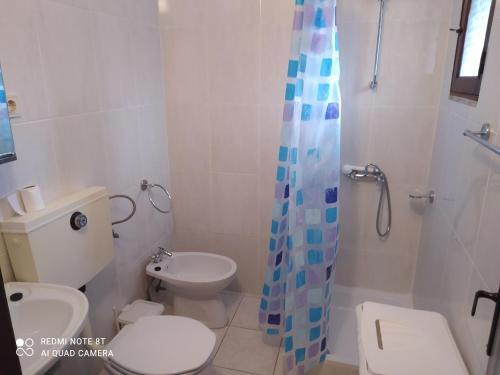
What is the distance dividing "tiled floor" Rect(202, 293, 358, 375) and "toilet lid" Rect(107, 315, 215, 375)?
0.30 meters

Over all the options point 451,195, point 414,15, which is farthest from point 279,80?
point 451,195

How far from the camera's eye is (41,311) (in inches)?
50.6

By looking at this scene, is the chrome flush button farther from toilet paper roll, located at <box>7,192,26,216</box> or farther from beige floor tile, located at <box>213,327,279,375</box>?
beige floor tile, located at <box>213,327,279,375</box>

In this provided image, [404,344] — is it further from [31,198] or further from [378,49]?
[378,49]

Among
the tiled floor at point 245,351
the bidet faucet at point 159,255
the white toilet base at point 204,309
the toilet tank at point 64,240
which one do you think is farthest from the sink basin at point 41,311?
the white toilet base at point 204,309

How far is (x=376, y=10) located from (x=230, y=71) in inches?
35.8

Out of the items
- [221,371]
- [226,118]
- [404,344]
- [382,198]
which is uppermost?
[226,118]

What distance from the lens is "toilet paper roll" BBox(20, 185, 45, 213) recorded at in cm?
137

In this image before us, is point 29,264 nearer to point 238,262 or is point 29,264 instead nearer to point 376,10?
point 238,262

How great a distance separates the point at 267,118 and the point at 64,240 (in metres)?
1.37

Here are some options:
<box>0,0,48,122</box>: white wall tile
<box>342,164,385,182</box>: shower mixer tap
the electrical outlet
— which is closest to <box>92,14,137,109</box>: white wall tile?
<box>0,0,48,122</box>: white wall tile

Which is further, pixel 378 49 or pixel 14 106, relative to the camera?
pixel 378 49

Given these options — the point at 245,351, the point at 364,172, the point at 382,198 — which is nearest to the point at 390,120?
the point at 364,172

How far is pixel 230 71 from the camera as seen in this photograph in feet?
7.48
